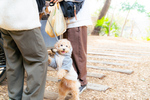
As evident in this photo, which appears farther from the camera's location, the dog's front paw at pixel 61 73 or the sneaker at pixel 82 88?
the sneaker at pixel 82 88

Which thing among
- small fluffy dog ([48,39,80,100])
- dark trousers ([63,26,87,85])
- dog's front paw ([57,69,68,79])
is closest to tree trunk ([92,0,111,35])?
dark trousers ([63,26,87,85])

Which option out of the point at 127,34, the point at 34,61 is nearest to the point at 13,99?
the point at 34,61

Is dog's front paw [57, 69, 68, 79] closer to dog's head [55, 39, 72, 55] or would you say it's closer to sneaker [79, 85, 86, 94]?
dog's head [55, 39, 72, 55]

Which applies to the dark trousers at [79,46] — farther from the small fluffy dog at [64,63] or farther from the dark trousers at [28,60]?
the dark trousers at [28,60]

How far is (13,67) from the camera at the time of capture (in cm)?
149

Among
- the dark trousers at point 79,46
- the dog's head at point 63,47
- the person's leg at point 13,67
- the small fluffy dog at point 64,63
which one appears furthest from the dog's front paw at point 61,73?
the dark trousers at point 79,46

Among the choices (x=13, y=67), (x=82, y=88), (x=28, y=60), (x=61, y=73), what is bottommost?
(x=82, y=88)

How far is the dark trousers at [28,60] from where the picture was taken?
52.1 inches

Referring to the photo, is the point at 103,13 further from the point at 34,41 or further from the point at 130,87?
the point at 34,41

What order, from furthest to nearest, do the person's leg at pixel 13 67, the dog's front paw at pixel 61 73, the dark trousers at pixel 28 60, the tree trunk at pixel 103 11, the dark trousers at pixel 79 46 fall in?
the tree trunk at pixel 103 11 → the dark trousers at pixel 79 46 → the dog's front paw at pixel 61 73 → the person's leg at pixel 13 67 → the dark trousers at pixel 28 60

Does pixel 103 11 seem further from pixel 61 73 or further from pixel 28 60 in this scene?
pixel 28 60

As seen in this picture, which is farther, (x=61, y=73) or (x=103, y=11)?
(x=103, y=11)

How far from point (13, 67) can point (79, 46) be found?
94cm

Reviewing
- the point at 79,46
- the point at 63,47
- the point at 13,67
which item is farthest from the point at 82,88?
the point at 13,67
